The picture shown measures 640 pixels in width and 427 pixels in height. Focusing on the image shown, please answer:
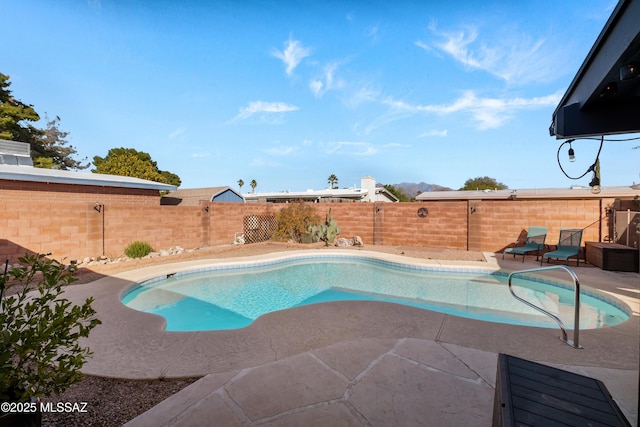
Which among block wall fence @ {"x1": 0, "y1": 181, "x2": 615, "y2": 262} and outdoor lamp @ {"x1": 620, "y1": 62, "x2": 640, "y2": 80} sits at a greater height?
outdoor lamp @ {"x1": 620, "y1": 62, "x2": 640, "y2": 80}

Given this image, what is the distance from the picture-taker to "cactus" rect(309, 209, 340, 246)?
1326cm

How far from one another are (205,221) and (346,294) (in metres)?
8.48

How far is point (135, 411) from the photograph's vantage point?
2.47m

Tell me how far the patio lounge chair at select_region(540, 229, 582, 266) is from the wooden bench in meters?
8.40

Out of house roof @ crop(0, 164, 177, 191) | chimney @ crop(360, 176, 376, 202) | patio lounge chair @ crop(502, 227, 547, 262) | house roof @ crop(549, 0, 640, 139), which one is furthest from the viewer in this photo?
chimney @ crop(360, 176, 376, 202)

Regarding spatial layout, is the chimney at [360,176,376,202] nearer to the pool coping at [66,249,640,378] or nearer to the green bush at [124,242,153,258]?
the green bush at [124,242,153,258]

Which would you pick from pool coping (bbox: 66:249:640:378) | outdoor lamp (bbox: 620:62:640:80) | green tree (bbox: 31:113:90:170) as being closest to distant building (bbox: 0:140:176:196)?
pool coping (bbox: 66:249:640:378)

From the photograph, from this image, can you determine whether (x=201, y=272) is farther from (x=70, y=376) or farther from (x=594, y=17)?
(x=594, y=17)

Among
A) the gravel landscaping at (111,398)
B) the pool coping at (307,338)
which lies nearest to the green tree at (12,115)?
the pool coping at (307,338)

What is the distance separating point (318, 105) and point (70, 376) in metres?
18.8

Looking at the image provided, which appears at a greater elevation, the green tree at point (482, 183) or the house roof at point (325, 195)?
the green tree at point (482, 183)

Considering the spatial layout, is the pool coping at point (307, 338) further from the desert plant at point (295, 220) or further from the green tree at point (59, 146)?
the green tree at point (59, 146)

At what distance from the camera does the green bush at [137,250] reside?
32.9ft

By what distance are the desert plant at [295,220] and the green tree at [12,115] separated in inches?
771
